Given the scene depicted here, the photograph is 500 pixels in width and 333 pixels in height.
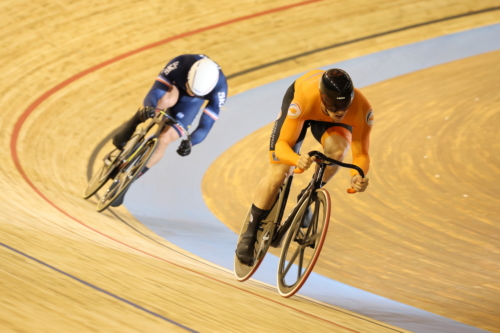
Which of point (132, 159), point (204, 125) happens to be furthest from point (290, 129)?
point (132, 159)

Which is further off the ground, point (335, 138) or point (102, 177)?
point (335, 138)

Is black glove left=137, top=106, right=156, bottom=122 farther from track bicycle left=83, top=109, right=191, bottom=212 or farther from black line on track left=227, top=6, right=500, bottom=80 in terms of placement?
black line on track left=227, top=6, right=500, bottom=80

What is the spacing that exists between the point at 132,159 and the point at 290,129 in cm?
179

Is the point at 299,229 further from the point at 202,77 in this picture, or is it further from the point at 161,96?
the point at 161,96

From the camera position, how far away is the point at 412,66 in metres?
7.45

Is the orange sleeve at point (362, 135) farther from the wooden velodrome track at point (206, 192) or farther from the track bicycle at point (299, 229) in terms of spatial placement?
the wooden velodrome track at point (206, 192)

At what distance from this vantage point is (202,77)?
4.21 meters

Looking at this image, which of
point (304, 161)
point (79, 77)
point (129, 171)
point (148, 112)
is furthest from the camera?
point (79, 77)

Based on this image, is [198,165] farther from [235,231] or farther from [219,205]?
[235,231]

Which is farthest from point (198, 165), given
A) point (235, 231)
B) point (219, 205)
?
point (235, 231)

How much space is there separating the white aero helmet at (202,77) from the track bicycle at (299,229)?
1383mm

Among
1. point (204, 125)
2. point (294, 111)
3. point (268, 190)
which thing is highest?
point (204, 125)

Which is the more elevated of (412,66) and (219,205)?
(412,66)

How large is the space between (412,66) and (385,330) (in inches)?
216
